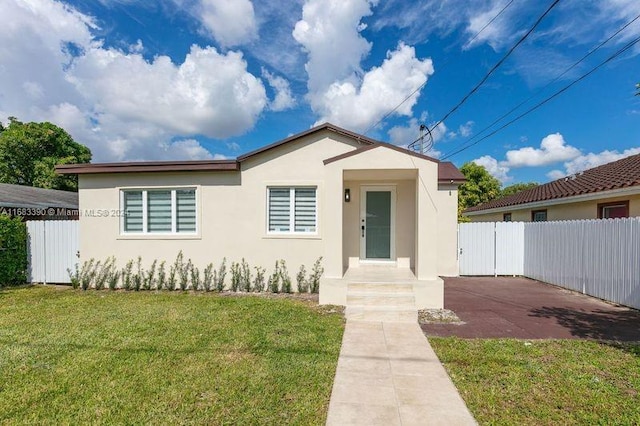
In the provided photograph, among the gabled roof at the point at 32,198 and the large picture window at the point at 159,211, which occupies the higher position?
the gabled roof at the point at 32,198

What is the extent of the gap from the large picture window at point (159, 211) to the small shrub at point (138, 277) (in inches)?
36.9

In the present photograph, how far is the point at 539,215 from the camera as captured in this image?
43.7ft

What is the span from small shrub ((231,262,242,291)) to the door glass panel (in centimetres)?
383

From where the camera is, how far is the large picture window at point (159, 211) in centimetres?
908

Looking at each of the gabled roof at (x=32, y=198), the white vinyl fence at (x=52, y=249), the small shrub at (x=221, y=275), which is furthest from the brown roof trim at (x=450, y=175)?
the gabled roof at (x=32, y=198)

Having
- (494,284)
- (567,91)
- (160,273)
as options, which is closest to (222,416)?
(160,273)

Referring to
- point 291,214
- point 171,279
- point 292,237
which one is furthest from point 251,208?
point 171,279

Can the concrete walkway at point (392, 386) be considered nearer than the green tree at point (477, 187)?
Yes

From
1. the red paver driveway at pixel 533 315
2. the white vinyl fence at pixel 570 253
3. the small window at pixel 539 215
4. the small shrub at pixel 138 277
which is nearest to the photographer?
the red paver driveway at pixel 533 315

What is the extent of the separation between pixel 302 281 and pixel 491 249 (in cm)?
709

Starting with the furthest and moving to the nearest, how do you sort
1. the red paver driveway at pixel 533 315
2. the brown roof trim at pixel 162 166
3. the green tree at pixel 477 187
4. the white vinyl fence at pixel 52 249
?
the green tree at pixel 477 187 → the white vinyl fence at pixel 52 249 → the brown roof trim at pixel 162 166 → the red paver driveway at pixel 533 315

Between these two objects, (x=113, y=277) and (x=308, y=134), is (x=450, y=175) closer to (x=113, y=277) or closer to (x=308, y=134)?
(x=308, y=134)

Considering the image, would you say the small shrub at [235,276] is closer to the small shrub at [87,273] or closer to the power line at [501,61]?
the small shrub at [87,273]

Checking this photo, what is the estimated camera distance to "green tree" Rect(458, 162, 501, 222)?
27391 mm
